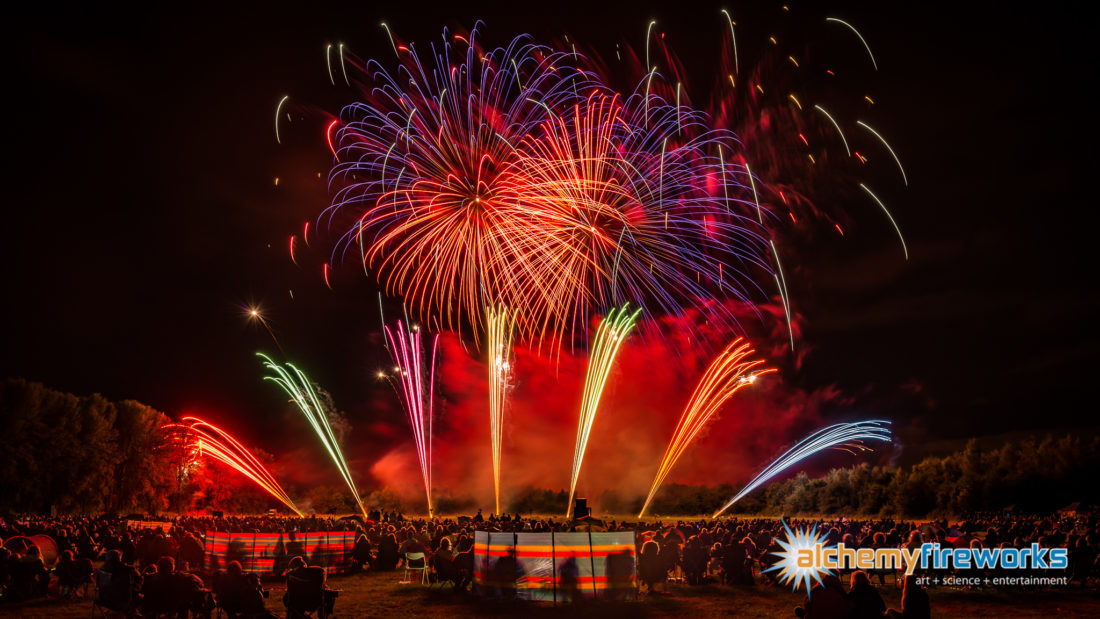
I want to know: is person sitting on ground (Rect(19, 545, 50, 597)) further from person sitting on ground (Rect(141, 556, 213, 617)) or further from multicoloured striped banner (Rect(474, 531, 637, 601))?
multicoloured striped banner (Rect(474, 531, 637, 601))

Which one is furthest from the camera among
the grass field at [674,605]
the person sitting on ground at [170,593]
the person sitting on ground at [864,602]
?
the grass field at [674,605]

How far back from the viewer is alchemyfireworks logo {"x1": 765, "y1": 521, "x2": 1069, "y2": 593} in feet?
68.6

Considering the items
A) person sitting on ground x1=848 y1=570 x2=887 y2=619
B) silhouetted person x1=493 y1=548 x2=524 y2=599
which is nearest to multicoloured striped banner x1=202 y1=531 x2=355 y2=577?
silhouetted person x1=493 y1=548 x2=524 y2=599

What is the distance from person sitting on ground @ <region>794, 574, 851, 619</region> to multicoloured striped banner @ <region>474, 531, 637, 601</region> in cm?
756

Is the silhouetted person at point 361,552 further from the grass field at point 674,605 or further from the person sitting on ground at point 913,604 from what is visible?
the person sitting on ground at point 913,604

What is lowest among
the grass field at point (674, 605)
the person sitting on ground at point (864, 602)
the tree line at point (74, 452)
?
the grass field at point (674, 605)

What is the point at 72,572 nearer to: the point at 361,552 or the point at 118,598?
the point at 118,598

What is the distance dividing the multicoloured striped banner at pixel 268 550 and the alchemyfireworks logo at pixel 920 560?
48.8 feet

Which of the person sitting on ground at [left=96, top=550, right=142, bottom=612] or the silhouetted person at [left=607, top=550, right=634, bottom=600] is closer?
the person sitting on ground at [left=96, top=550, right=142, bottom=612]

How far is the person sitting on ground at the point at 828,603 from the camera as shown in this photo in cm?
1102

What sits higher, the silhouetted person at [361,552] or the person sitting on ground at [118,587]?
the person sitting on ground at [118,587]

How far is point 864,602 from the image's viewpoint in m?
11.3

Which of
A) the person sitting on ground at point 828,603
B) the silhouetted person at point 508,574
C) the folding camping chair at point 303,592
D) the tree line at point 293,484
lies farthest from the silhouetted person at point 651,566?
the tree line at point 293,484

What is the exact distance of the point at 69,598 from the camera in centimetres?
2027
